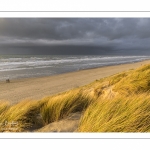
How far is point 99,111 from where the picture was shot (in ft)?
7.57

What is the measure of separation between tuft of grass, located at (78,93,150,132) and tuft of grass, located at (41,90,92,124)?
352 millimetres

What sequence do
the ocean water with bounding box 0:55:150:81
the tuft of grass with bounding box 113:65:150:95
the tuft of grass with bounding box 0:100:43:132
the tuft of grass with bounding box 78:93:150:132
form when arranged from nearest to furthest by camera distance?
the tuft of grass with bounding box 78:93:150:132 < the tuft of grass with bounding box 0:100:43:132 < the tuft of grass with bounding box 113:65:150:95 < the ocean water with bounding box 0:55:150:81

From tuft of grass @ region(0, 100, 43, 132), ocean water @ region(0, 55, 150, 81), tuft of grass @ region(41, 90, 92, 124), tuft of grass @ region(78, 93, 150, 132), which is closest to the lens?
tuft of grass @ region(78, 93, 150, 132)

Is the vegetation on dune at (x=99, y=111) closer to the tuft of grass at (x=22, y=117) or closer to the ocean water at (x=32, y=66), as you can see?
the tuft of grass at (x=22, y=117)

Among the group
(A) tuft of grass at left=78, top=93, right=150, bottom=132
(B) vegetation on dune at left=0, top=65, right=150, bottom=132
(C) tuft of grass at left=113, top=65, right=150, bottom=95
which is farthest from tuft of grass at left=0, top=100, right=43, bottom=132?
(C) tuft of grass at left=113, top=65, right=150, bottom=95

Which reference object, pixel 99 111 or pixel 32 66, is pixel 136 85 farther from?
pixel 32 66

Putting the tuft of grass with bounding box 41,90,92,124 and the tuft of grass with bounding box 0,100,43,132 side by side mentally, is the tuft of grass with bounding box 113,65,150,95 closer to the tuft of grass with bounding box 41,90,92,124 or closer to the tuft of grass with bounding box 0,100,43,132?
the tuft of grass with bounding box 41,90,92,124

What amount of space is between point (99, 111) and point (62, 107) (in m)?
0.57

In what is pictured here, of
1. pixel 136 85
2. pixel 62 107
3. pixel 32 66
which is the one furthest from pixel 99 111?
pixel 32 66

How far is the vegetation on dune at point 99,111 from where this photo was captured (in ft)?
7.09

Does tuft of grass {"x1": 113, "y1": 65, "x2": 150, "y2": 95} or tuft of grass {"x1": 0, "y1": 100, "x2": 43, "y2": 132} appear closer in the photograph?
tuft of grass {"x1": 0, "y1": 100, "x2": 43, "y2": 132}

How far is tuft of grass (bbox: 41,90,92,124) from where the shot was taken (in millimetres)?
2576
